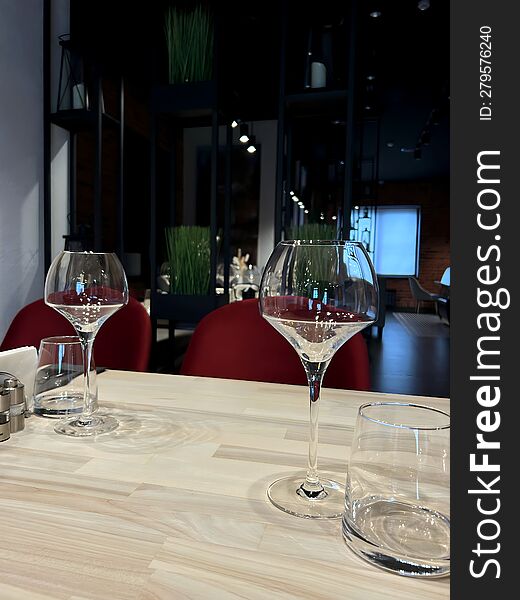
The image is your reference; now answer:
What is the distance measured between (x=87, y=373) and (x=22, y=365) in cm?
10

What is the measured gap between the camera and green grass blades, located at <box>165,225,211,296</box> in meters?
2.13

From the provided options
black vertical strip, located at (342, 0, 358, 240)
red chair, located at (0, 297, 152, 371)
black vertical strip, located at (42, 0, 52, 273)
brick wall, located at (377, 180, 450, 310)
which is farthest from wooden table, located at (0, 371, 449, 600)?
brick wall, located at (377, 180, 450, 310)

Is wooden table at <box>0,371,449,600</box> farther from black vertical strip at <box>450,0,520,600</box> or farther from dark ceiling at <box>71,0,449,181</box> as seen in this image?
dark ceiling at <box>71,0,449,181</box>

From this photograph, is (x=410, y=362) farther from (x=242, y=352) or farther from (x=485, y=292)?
(x=485, y=292)

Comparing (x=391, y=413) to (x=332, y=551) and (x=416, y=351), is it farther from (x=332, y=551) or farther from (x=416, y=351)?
(x=416, y=351)

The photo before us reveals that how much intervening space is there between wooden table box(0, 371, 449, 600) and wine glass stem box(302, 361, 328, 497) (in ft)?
0.13

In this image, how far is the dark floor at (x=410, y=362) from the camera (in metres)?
3.59

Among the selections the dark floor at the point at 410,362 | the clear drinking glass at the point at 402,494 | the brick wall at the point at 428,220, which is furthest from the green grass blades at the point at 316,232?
the brick wall at the point at 428,220

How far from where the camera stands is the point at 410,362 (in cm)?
460

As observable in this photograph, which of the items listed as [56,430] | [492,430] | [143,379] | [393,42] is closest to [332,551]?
[492,430]

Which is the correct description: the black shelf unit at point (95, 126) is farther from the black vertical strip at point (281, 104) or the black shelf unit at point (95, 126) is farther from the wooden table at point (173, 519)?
the wooden table at point (173, 519)

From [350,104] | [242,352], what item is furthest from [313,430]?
[350,104]

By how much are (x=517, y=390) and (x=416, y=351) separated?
536 cm

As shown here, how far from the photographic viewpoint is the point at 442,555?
312 mm
